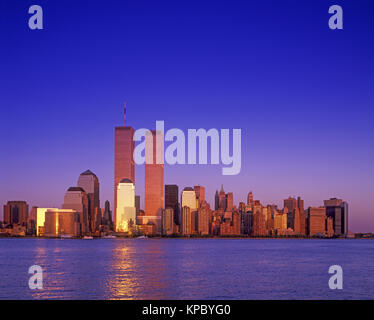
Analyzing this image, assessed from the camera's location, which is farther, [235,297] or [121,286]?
[121,286]

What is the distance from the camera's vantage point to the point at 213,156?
38656mm

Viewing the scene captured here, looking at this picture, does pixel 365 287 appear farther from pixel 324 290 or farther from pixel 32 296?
pixel 32 296

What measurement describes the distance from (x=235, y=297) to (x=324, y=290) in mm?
13862

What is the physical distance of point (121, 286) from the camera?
185 ft
